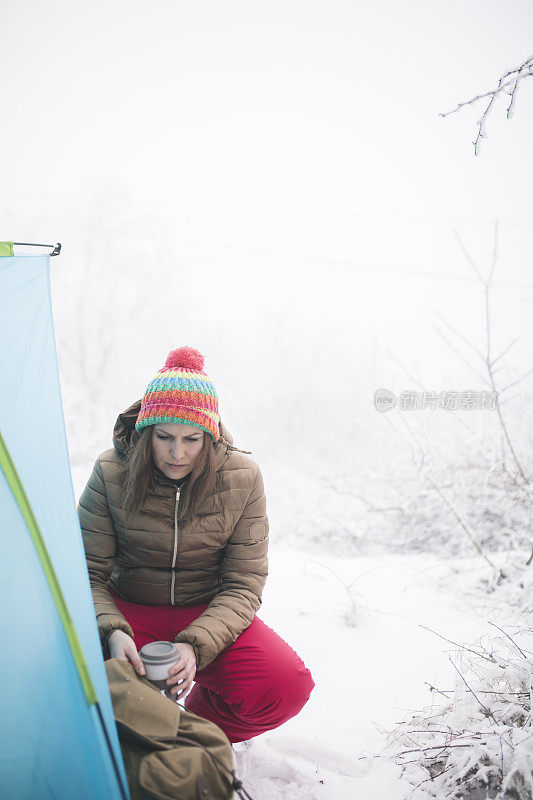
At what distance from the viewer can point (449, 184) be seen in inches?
620

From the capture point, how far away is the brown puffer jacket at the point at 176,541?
138cm

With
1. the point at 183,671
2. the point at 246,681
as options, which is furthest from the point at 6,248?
the point at 246,681

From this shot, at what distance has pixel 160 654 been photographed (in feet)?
3.37

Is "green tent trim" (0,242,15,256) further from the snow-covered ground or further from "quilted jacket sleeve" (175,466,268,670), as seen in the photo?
the snow-covered ground

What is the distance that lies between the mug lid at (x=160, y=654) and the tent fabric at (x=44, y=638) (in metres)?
0.25

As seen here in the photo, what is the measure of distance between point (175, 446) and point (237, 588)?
0.50 metres

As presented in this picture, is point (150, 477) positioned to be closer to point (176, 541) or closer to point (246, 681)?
A: point (176, 541)

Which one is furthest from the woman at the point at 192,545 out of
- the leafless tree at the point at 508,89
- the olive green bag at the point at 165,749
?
the leafless tree at the point at 508,89

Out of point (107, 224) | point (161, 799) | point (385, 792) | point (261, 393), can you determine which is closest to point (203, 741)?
point (161, 799)

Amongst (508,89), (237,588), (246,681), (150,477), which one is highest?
(508,89)

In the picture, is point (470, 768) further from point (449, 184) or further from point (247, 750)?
point (449, 184)

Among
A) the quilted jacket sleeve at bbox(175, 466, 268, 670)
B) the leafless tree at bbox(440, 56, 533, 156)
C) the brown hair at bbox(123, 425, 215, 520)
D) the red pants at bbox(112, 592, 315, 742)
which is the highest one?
the leafless tree at bbox(440, 56, 533, 156)

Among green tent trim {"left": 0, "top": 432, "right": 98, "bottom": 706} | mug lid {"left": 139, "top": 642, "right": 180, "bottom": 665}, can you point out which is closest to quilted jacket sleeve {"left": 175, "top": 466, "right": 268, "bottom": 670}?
mug lid {"left": 139, "top": 642, "right": 180, "bottom": 665}

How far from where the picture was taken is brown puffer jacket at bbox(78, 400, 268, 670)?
1380 millimetres
